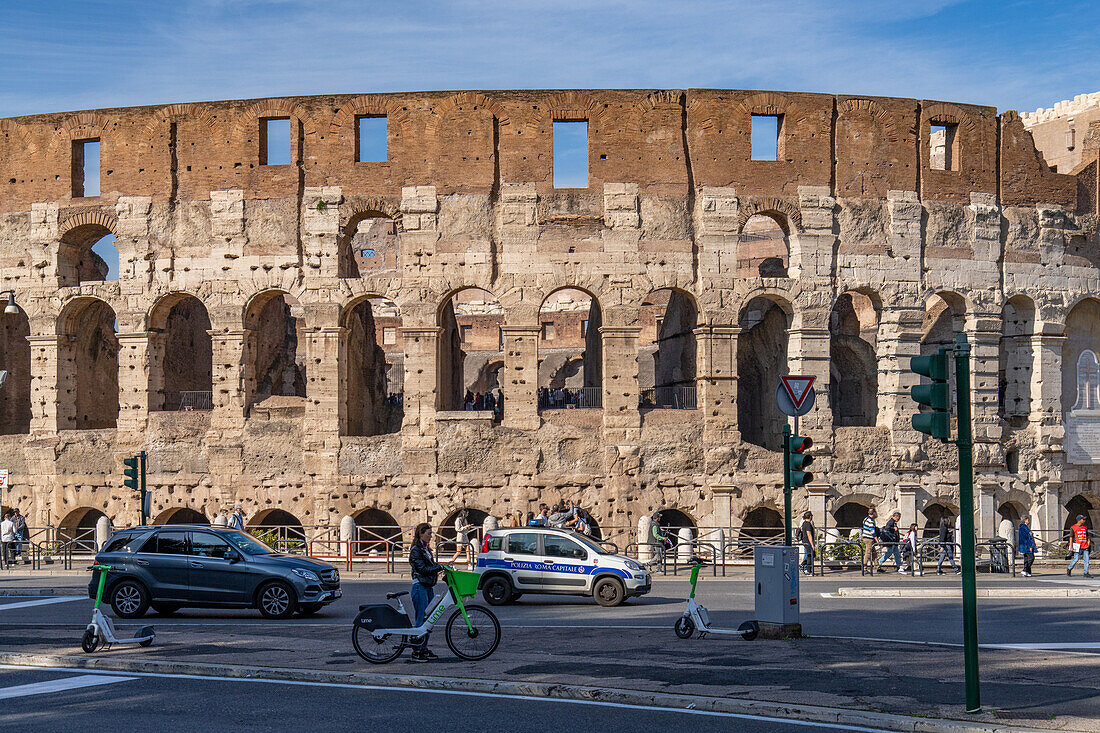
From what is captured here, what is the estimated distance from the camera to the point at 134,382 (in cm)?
2884

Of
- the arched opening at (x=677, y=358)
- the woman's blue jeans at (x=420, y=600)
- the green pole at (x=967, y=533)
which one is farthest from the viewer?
the arched opening at (x=677, y=358)

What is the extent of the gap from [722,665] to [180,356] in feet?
81.0

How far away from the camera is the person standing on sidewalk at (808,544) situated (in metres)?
22.8

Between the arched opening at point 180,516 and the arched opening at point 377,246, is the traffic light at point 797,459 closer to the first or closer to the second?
the arched opening at point 180,516

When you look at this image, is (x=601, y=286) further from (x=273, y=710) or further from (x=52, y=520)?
(x=273, y=710)

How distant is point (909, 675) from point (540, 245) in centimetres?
1855

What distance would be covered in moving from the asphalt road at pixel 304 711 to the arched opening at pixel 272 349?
18.9 m

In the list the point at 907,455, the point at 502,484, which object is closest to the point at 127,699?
the point at 502,484

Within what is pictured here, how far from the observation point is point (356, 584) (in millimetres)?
20938

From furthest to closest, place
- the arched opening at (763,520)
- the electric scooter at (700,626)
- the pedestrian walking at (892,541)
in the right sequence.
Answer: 1. the arched opening at (763,520)
2. the pedestrian walking at (892,541)
3. the electric scooter at (700,626)

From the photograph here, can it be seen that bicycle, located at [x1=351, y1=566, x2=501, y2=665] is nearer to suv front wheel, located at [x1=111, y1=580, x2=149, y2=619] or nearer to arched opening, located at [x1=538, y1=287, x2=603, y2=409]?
→ suv front wheel, located at [x1=111, y1=580, x2=149, y2=619]

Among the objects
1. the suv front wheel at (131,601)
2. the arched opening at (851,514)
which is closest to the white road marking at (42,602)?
the suv front wheel at (131,601)

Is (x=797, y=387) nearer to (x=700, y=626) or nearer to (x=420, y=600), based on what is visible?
(x=700, y=626)

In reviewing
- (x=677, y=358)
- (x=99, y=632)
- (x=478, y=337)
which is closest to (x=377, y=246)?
(x=478, y=337)
